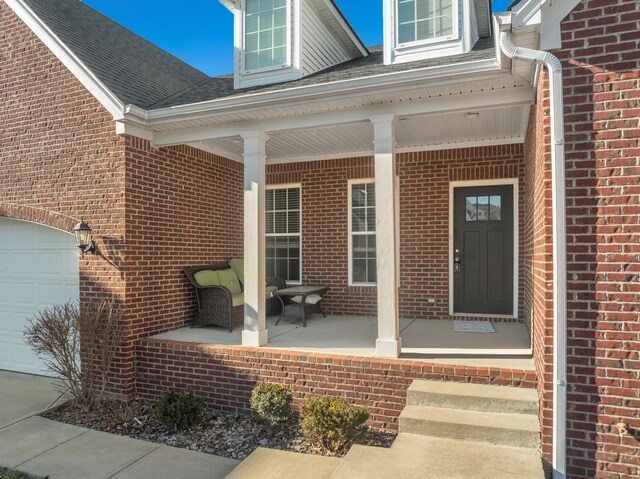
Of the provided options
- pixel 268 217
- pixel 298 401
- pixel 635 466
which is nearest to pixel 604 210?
pixel 635 466

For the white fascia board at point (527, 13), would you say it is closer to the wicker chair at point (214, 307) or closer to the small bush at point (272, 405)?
the small bush at point (272, 405)

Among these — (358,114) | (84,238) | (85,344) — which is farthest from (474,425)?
(84,238)

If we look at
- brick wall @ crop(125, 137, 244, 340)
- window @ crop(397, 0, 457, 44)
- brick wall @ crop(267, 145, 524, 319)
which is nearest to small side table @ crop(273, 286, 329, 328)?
brick wall @ crop(267, 145, 524, 319)

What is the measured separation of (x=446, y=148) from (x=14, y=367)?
7.62 m

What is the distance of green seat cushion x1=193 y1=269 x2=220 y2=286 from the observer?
6590mm

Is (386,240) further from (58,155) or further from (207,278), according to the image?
(58,155)

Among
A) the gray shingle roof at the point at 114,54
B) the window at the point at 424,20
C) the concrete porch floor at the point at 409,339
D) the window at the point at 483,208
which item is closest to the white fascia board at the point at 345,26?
the window at the point at 424,20

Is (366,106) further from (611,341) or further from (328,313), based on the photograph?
(328,313)

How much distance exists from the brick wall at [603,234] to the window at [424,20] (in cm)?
245

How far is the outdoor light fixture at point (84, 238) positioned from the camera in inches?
224

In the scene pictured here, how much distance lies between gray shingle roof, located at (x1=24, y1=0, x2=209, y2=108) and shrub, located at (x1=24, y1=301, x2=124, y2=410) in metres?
2.81

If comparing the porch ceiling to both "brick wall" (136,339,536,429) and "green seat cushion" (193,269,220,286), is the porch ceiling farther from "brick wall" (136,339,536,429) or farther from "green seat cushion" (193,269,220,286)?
"brick wall" (136,339,536,429)

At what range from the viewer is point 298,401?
4.81 m

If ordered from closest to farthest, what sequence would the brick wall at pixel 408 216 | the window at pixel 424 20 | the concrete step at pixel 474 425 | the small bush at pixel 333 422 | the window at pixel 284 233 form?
the concrete step at pixel 474 425 → the small bush at pixel 333 422 → the window at pixel 424 20 → the brick wall at pixel 408 216 → the window at pixel 284 233
